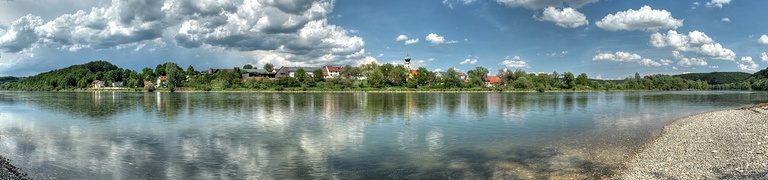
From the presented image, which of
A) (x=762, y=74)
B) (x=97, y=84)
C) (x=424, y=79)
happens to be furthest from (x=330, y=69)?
(x=762, y=74)

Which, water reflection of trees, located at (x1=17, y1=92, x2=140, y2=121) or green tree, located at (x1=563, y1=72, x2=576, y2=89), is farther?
green tree, located at (x1=563, y1=72, x2=576, y2=89)

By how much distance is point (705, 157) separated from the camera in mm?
14695

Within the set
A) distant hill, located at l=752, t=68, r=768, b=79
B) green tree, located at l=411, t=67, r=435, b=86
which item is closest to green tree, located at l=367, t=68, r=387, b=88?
green tree, located at l=411, t=67, r=435, b=86

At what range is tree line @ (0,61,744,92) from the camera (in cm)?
13538

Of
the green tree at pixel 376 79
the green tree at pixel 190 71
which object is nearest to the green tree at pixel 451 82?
the green tree at pixel 376 79

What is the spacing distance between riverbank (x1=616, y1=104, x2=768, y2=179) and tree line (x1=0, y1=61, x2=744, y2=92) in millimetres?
112922

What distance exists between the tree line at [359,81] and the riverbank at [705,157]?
370 ft

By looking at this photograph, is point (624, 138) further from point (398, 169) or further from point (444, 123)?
point (398, 169)

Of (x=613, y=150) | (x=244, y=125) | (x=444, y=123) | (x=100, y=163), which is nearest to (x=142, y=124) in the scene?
(x=244, y=125)

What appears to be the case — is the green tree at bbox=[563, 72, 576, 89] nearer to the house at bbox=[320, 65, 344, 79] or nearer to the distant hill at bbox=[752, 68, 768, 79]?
the distant hill at bbox=[752, 68, 768, 79]

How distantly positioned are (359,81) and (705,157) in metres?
133

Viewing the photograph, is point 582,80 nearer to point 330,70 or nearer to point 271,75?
point 330,70

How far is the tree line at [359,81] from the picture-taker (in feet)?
444

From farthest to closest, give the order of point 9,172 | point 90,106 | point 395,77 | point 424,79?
point 424,79 → point 395,77 → point 90,106 → point 9,172
